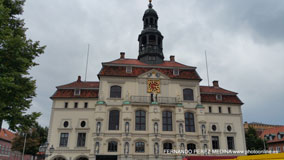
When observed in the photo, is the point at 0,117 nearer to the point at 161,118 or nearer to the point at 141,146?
the point at 141,146

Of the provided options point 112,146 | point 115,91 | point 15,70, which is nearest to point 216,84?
point 115,91

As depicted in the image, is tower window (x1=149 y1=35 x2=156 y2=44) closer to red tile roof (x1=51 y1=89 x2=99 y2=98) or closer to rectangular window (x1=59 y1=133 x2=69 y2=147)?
red tile roof (x1=51 y1=89 x2=99 y2=98)

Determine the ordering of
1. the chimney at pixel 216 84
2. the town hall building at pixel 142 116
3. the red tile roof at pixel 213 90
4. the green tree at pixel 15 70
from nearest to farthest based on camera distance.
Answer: the green tree at pixel 15 70
the town hall building at pixel 142 116
the red tile roof at pixel 213 90
the chimney at pixel 216 84

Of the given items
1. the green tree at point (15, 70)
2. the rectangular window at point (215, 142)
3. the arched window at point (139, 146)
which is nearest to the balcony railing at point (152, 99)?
the arched window at point (139, 146)

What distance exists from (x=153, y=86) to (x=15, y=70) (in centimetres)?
2390

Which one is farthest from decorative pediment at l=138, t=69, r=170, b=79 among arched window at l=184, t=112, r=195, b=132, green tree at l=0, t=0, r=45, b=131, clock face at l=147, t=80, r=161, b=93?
green tree at l=0, t=0, r=45, b=131

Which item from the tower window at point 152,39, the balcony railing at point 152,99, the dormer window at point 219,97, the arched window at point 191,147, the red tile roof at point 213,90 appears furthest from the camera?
the tower window at point 152,39

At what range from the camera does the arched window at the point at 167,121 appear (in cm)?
3356

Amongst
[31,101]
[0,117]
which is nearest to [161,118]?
[31,101]

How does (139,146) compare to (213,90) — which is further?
(213,90)

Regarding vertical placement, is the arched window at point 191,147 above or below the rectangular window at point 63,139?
below

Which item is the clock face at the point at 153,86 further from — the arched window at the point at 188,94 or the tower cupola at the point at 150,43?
the tower cupola at the point at 150,43

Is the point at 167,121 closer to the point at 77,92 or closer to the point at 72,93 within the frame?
the point at 77,92

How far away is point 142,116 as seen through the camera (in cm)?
3391
